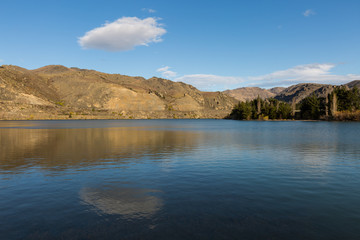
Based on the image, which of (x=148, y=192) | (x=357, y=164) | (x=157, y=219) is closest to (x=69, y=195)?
(x=148, y=192)

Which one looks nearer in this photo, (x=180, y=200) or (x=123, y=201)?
(x=123, y=201)

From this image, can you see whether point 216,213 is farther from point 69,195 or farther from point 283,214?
point 69,195

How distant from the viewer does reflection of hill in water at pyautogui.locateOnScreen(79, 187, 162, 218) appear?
12375mm

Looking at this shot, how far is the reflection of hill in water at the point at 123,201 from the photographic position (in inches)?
487

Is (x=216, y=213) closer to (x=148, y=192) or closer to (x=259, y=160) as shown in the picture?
(x=148, y=192)

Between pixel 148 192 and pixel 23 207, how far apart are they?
21.2ft

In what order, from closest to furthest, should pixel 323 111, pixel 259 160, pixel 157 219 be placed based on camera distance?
1. pixel 157 219
2. pixel 259 160
3. pixel 323 111

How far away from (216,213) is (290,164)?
15.3 metres

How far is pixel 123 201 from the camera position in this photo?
45.5 feet

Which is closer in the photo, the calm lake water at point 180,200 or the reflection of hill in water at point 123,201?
the calm lake water at point 180,200

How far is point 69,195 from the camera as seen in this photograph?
1498 cm

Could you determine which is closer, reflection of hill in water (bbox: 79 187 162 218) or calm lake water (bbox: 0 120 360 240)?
calm lake water (bbox: 0 120 360 240)

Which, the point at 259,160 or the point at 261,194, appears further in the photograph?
the point at 259,160

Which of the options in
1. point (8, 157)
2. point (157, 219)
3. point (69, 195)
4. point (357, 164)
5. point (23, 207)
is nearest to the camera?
point (157, 219)
